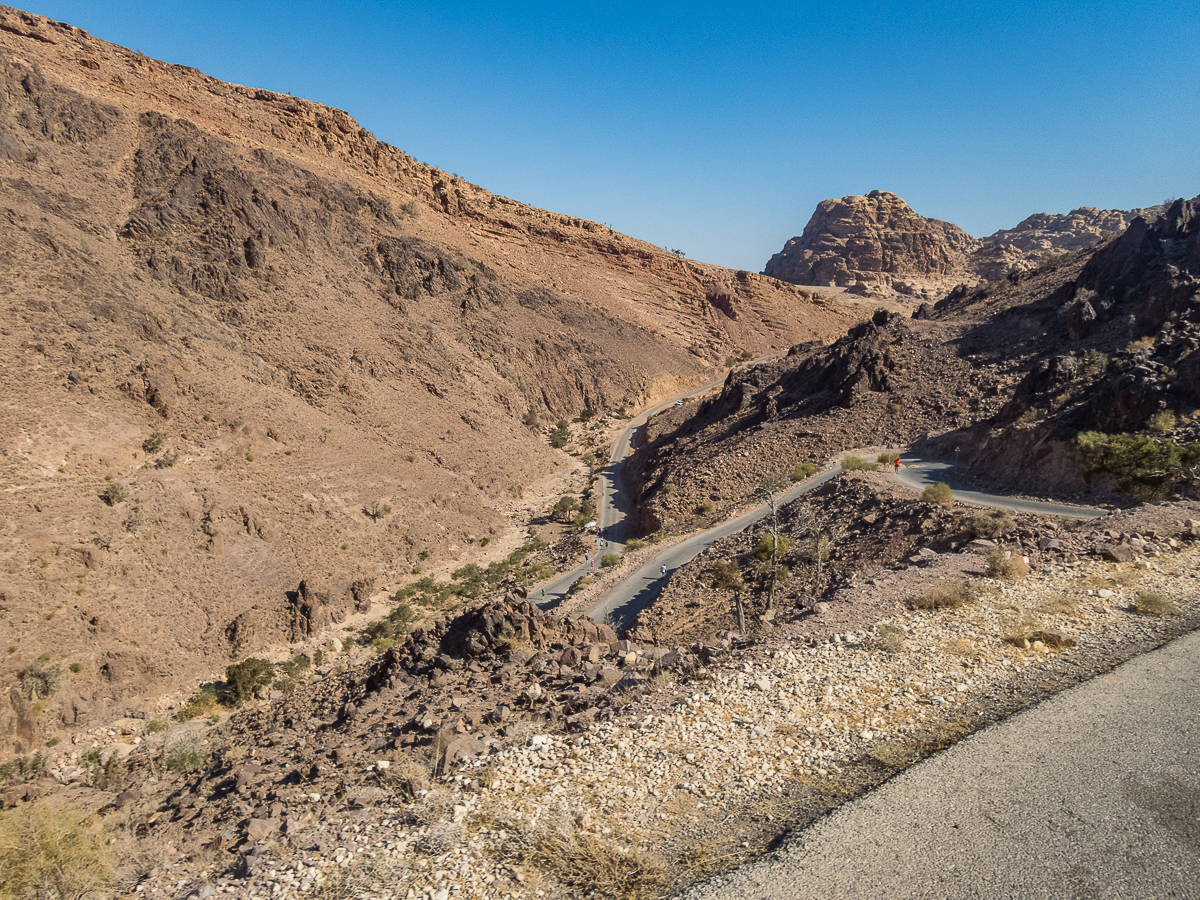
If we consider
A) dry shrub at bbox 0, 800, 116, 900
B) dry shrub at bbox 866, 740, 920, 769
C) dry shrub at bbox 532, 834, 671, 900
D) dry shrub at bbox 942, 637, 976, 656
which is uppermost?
dry shrub at bbox 942, 637, 976, 656

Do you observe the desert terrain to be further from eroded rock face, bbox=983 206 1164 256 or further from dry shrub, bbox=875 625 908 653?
eroded rock face, bbox=983 206 1164 256

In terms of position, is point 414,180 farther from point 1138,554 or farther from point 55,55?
point 1138,554

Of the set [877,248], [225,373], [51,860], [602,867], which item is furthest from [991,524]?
[877,248]

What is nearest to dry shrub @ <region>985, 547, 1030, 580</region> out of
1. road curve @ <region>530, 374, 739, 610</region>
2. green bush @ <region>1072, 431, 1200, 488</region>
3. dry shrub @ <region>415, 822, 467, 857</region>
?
green bush @ <region>1072, 431, 1200, 488</region>

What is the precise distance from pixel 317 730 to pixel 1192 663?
47.3 feet

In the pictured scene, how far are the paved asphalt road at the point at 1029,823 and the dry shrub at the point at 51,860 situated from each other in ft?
22.9

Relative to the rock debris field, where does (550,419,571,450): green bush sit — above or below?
above

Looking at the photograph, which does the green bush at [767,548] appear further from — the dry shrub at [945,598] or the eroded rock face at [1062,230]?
the eroded rock face at [1062,230]

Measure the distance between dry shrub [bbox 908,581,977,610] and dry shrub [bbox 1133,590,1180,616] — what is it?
231cm

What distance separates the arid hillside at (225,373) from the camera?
1878cm

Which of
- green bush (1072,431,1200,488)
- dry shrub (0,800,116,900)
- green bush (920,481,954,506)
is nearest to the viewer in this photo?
dry shrub (0,800,116,900)

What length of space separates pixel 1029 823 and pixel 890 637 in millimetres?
3877

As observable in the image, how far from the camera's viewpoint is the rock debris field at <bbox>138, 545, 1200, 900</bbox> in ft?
19.1

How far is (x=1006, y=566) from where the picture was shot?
11.4m
